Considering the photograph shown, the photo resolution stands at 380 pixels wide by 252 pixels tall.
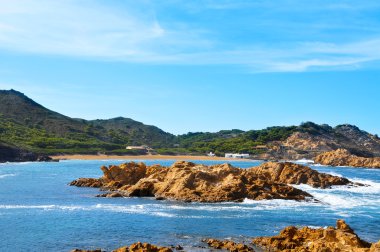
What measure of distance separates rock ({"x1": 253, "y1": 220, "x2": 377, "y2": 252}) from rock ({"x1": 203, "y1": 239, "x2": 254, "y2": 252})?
7.37 feet

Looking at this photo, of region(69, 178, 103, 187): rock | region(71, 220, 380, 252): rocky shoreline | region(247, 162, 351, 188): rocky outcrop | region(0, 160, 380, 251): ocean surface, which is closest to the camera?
region(71, 220, 380, 252): rocky shoreline

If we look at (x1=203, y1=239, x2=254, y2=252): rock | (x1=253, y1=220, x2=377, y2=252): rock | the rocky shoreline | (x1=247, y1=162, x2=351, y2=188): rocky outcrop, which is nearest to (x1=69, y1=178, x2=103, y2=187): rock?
(x1=247, y1=162, x2=351, y2=188): rocky outcrop

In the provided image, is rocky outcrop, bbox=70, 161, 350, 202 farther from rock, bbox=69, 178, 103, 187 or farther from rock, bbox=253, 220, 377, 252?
rock, bbox=253, 220, 377, 252

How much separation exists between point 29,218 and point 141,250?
23487 millimetres

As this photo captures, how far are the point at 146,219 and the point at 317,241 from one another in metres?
23.0

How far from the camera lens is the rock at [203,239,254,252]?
121 ft

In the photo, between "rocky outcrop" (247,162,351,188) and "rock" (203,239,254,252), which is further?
"rocky outcrop" (247,162,351,188)

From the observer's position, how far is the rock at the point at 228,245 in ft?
121

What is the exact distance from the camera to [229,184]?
6969cm

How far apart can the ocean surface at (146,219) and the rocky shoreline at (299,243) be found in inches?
99.8

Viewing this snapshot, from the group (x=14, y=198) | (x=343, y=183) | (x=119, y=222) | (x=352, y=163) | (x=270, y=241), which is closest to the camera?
(x=270, y=241)

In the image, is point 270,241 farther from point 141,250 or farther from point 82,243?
point 82,243

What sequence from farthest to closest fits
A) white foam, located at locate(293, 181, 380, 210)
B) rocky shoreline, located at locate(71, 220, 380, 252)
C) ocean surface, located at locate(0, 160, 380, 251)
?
white foam, located at locate(293, 181, 380, 210)
ocean surface, located at locate(0, 160, 380, 251)
rocky shoreline, located at locate(71, 220, 380, 252)

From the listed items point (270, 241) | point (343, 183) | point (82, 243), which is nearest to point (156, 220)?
point (82, 243)
